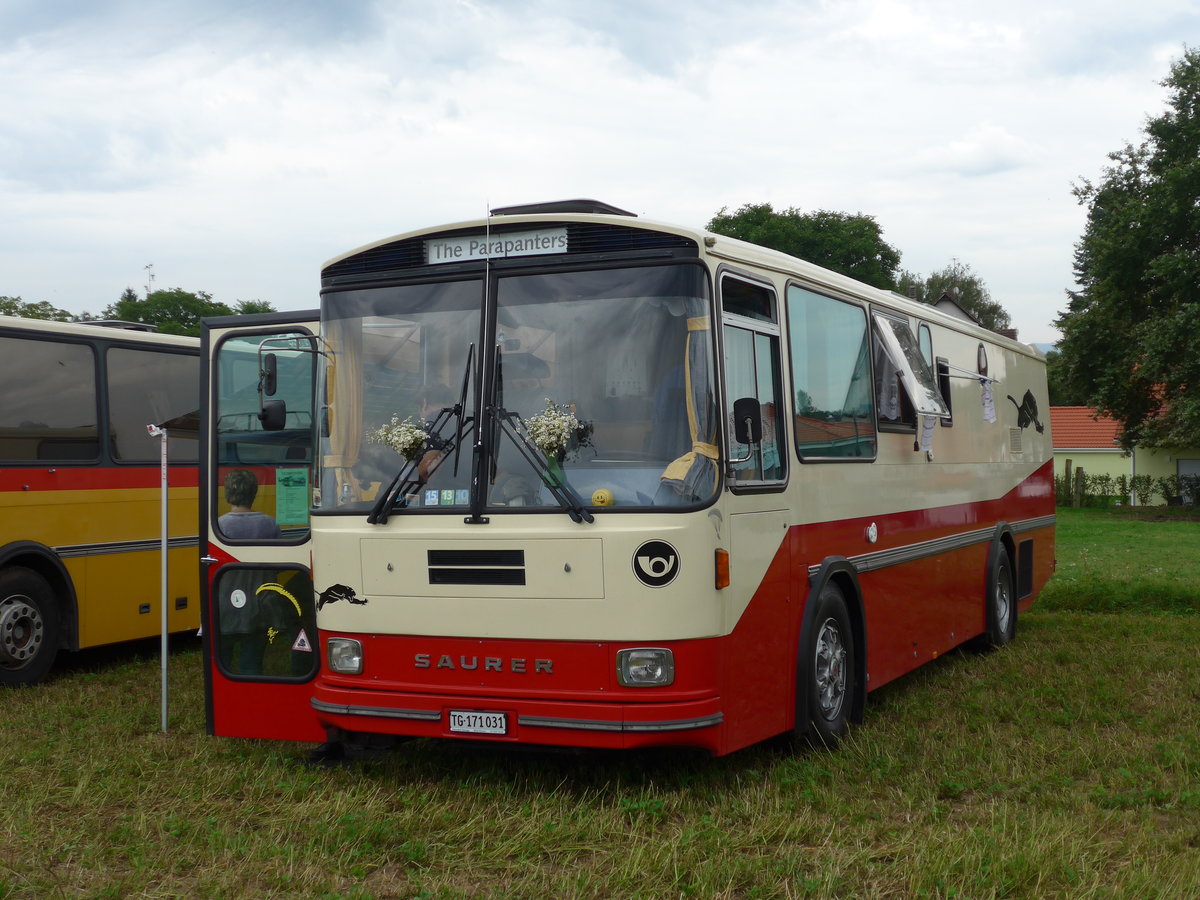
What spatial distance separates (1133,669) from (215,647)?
7182 mm

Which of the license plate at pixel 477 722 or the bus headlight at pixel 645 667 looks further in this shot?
the license plate at pixel 477 722

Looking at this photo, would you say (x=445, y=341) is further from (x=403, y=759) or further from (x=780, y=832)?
(x=780, y=832)

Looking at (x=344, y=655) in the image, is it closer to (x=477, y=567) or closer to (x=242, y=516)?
(x=477, y=567)

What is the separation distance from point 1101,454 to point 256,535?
2678 inches

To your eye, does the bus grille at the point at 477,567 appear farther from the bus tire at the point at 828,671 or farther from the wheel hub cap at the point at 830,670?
the wheel hub cap at the point at 830,670

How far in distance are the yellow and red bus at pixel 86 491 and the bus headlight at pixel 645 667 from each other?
6.41 m

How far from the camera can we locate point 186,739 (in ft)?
27.2

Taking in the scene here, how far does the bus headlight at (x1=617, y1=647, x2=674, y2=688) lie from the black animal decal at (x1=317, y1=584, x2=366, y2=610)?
4.83ft

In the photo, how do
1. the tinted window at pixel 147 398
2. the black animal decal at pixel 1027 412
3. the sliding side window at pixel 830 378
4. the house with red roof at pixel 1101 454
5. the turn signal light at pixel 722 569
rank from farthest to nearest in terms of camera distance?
1. the house with red roof at pixel 1101 454
2. the black animal decal at pixel 1027 412
3. the tinted window at pixel 147 398
4. the sliding side window at pixel 830 378
5. the turn signal light at pixel 722 569

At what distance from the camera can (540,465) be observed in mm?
6488

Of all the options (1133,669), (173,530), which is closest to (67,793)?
(173,530)

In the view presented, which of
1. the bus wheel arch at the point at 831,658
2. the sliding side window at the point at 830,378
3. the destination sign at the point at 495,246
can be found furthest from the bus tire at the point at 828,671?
the destination sign at the point at 495,246

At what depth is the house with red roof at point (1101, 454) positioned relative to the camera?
65.2 m

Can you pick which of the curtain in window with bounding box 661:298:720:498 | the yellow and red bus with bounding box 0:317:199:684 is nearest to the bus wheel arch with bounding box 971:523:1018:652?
the curtain in window with bounding box 661:298:720:498
